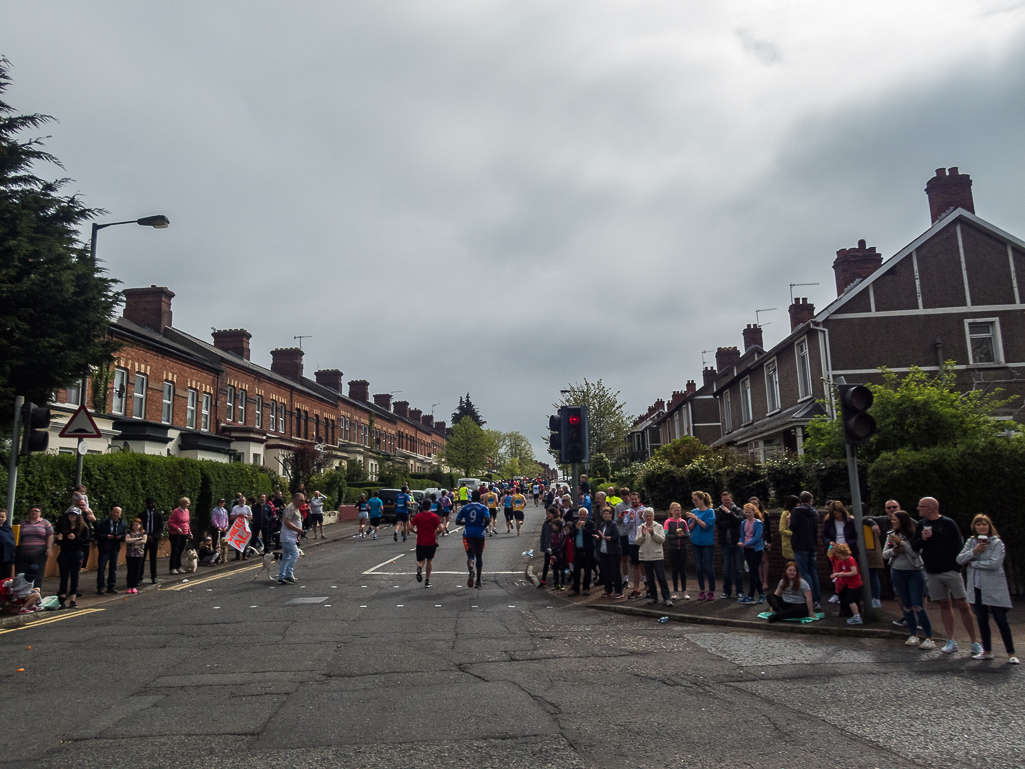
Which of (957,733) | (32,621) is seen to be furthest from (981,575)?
(32,621)

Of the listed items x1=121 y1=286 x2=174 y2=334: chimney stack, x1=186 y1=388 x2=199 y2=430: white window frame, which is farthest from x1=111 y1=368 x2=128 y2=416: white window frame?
x1=121 y1=286 x2=174 y2=334: chimney stack

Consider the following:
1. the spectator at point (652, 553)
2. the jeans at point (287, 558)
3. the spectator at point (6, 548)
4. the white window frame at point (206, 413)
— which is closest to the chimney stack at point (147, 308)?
the white window frame at point (206, 413)

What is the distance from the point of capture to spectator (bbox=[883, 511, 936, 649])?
866 centimetres

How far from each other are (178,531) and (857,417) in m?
14.1

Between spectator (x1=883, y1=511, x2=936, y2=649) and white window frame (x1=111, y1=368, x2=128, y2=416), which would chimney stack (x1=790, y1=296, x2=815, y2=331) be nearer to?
spectator (x1=883, y1=511, x2=936, y2=649)

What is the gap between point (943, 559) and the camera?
8.20 meters

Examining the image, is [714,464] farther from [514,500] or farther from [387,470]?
[387,470]

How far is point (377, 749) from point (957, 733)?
422 cm

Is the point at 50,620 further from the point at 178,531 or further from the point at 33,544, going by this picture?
the point at 178,531

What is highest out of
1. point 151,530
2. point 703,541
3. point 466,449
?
point 466,449

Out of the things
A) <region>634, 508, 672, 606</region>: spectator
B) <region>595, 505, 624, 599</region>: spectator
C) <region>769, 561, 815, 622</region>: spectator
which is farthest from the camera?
Result: <region>595, 505, 624, 599</region>: spectator

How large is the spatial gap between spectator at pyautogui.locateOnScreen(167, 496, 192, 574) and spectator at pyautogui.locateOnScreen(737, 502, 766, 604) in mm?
11667

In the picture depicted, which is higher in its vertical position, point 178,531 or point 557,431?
point 557,431

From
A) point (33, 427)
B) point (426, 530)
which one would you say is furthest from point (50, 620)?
point (426, 530)
